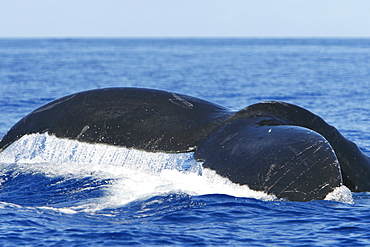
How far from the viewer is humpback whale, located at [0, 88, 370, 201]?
218 inches

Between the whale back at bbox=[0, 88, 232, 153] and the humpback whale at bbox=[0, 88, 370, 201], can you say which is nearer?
the humpback whale at bbox=[0, 88, 370, 201]

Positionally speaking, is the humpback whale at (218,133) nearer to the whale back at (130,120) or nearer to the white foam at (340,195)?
the whale back at (130,120)

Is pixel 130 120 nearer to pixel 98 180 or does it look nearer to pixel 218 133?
pixel 218 133

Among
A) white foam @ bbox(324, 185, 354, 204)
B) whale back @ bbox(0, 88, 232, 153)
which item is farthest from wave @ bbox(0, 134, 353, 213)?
whale back @ bbox(0, 88, 232, 153)

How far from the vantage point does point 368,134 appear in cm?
1401

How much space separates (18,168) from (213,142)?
11.6 ft

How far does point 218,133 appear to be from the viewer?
6168mm

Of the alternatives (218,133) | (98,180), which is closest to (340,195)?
(218,133)

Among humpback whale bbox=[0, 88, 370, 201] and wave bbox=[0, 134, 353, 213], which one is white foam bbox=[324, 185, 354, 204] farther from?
humpback whale bbox=[0, 88, 370, 201]

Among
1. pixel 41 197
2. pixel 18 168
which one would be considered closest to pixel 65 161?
pixel 18 168

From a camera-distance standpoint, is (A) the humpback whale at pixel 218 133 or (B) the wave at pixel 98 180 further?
(B) the wave at pixel 98 180

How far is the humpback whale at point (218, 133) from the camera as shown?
5.55 metres

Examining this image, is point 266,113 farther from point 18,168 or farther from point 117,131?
point 18,168

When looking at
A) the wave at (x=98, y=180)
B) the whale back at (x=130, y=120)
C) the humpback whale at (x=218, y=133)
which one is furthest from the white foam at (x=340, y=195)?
the whale back at (x=130, y=120)
